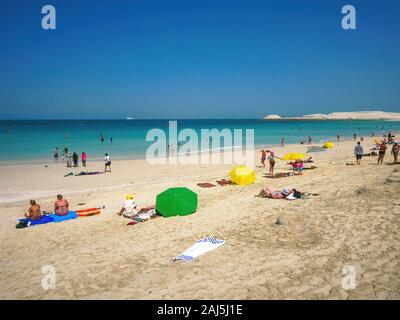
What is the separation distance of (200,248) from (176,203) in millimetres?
3240

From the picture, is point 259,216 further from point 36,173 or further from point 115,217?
point 36,173

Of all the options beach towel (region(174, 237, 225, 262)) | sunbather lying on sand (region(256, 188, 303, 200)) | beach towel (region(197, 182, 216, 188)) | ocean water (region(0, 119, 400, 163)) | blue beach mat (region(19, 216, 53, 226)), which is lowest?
blue beach mat (region(19, 216, 53, 226))

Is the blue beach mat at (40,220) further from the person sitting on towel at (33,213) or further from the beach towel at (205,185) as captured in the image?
the beach towel at (205,185)

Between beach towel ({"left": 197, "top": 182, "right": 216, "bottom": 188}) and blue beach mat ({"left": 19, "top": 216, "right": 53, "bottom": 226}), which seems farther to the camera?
beach towel ({"left": 197, "top": 182, "right": 216, "bottom": 188})

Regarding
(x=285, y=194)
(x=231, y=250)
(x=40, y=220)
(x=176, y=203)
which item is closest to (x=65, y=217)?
(x=40, y=220)

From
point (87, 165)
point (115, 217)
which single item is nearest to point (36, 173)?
point (87, 165)

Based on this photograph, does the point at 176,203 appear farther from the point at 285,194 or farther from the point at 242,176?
the point at 242,176

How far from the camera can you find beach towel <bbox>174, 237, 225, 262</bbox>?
6.54 m

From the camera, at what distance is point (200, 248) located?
691 cm

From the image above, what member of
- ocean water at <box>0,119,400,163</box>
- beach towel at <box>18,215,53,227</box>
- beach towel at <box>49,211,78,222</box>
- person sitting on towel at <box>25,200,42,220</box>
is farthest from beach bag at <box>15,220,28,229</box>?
ocean water at <box>0,119,400,163</box>

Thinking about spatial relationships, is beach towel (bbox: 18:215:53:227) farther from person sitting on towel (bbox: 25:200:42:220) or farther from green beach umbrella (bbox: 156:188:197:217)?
green beach umbrella (bbox: 156:188:197:217)

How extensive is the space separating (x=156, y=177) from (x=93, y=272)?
13024 millimetres

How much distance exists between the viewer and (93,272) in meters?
6.33

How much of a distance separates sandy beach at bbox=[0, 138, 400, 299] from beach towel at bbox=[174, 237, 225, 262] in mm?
187
